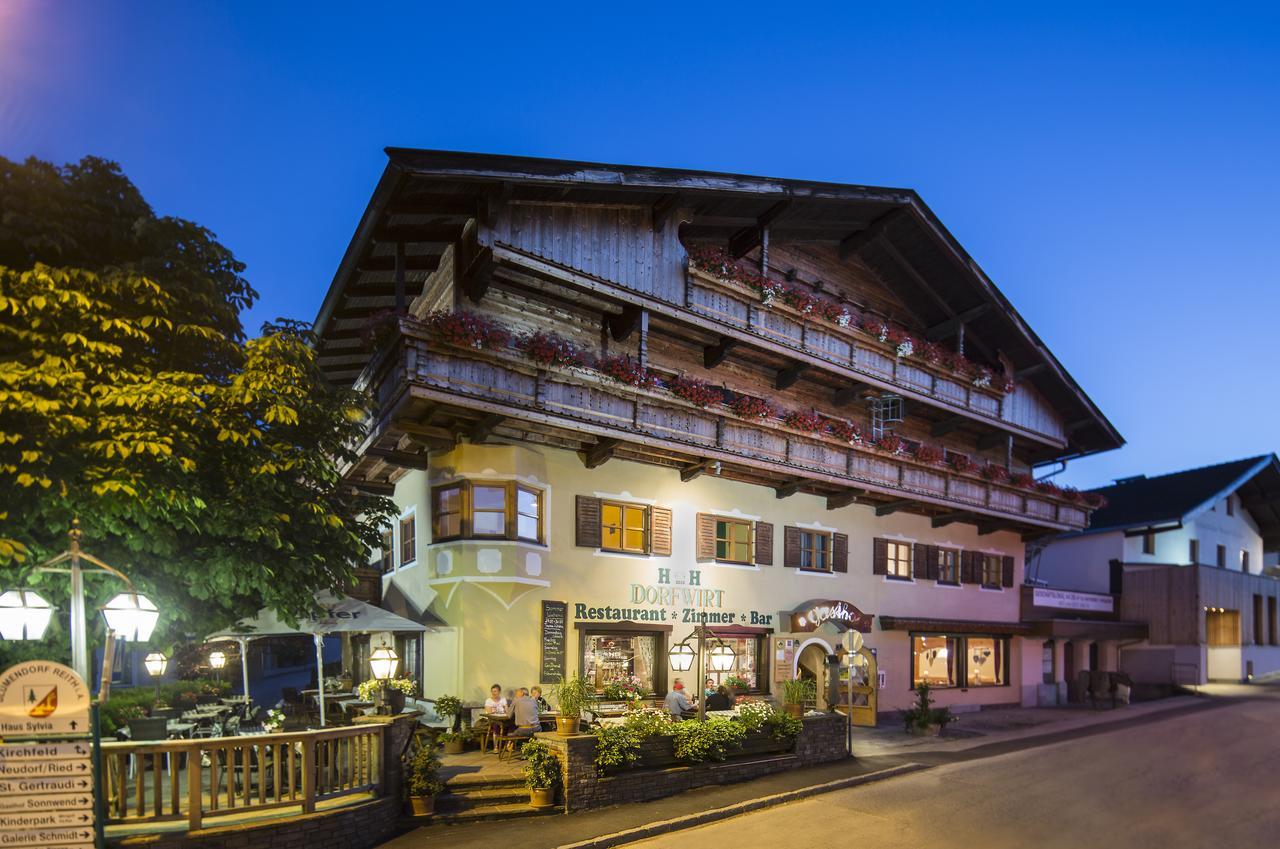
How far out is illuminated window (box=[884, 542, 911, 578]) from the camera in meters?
29.2

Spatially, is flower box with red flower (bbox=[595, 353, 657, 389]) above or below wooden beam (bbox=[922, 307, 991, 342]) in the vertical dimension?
below

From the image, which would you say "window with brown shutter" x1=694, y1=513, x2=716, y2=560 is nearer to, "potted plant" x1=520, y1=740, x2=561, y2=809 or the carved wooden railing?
the carved wooden railing

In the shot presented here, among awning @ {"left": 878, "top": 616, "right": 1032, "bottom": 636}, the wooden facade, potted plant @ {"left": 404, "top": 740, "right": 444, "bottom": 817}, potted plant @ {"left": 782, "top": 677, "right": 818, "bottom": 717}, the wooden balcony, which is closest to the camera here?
potted plant @ {"left": 404, "top": 740, "right": 444, "bottom": 817}

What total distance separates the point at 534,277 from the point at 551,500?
196 inches

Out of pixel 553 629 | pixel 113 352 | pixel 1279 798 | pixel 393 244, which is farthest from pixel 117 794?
pixel 1279 798

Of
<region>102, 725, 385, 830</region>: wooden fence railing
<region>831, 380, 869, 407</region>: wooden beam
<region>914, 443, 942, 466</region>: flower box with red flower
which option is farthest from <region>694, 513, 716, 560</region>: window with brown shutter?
<region>102, 725, 385, 830</region>: wooden fence railing

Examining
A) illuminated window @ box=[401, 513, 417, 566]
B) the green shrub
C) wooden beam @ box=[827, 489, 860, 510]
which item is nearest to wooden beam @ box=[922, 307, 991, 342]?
wooden beam @ box=[827, 489, 860, 510]

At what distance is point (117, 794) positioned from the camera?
472 inches

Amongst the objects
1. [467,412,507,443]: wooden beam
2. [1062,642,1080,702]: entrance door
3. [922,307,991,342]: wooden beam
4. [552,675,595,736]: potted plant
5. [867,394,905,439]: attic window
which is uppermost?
[922,307,991,342]: wooden beam

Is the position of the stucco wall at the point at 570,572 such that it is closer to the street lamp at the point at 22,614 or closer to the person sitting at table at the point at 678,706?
the person sitting at table at the point at 678,706

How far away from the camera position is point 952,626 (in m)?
30.0

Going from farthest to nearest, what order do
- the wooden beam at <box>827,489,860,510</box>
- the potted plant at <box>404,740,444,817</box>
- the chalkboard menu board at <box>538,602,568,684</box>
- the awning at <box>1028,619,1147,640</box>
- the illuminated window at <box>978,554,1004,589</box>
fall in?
the awning at <box>1028,619,1147,640</box> < the illuminated window at <box>978,554,1004,589</box> < the wooden beam at <box>827,489,860,510</box> < the chalkboard menu board at <box>538,602,568,684</box> < the potted plant at <box>404,740,444,817</box>

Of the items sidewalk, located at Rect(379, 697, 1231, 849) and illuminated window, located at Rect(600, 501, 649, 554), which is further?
illuminated window, located at Rect(600, 501, 649, 554)

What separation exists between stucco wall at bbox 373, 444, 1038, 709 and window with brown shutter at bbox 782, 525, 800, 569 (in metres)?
0.22
